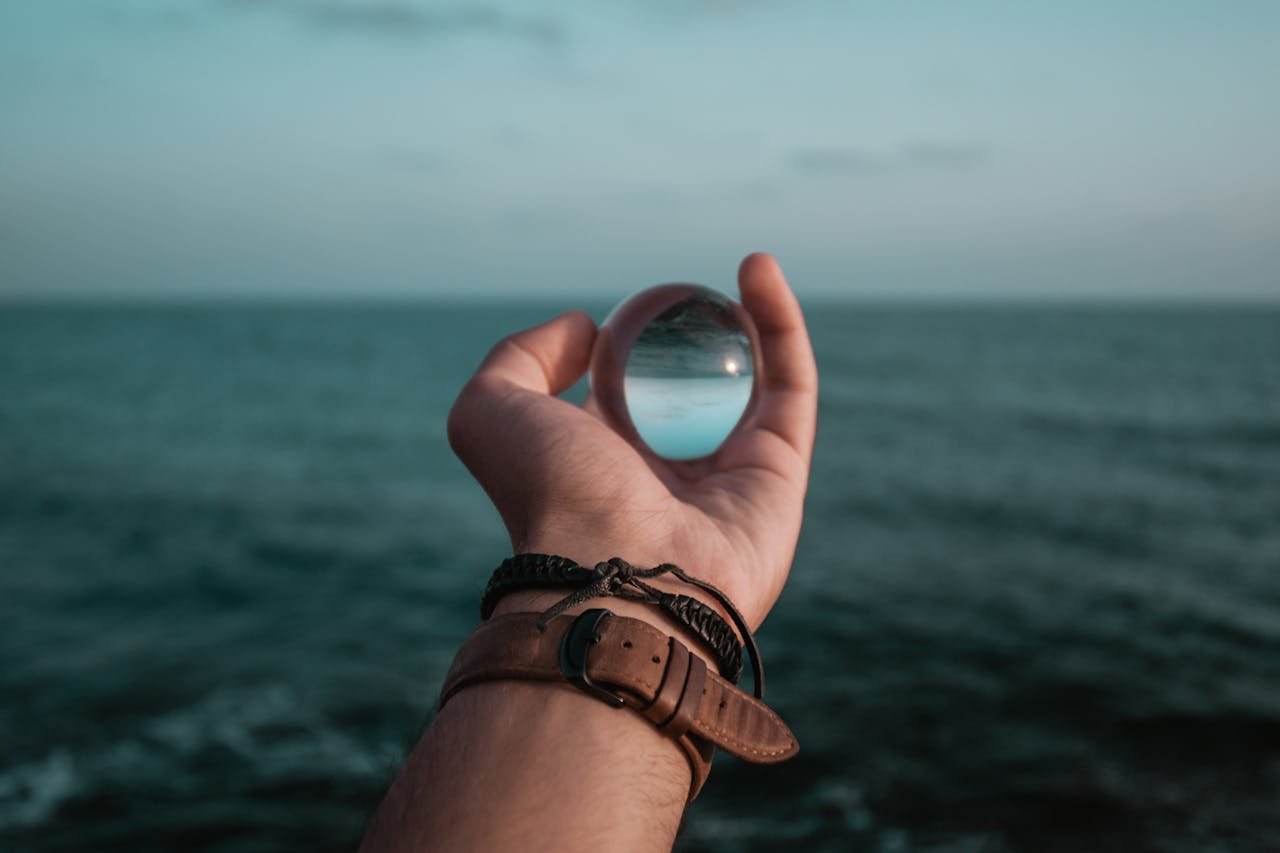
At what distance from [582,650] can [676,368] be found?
1403 millimetres

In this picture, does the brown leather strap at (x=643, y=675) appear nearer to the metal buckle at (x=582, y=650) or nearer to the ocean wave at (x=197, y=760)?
the metal buckle at (x=582, y=650)

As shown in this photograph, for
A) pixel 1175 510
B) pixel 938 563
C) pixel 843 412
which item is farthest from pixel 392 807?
pixel 843 412

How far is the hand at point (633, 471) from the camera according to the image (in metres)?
2.48

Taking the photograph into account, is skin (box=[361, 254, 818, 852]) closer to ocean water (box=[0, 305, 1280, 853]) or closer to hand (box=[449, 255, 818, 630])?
hand (box=[449, 255, 818, 630])

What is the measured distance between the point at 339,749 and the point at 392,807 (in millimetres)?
7175

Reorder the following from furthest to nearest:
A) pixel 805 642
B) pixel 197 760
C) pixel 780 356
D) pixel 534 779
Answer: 1. pixel 805 642
2. pixel 197 760
3. pixel 780 356
4. pixel 534 779

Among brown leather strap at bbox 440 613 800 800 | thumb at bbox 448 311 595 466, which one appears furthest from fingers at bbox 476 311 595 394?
brown leather strap at bbox 440 613 800 800

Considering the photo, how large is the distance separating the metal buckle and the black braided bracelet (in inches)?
4.6

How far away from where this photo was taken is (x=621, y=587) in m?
2.11

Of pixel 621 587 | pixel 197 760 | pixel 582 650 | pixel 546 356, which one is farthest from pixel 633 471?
pixel 197 760

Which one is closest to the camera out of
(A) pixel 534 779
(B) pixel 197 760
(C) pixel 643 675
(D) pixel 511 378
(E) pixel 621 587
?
(A) pixel 534 779

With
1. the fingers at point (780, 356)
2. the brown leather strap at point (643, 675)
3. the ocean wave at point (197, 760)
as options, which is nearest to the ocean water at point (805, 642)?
the ocean wave at point (197, 760)

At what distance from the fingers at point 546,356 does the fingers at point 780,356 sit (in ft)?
1.96

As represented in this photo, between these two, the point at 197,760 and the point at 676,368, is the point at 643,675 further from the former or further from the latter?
the point at 197,760
